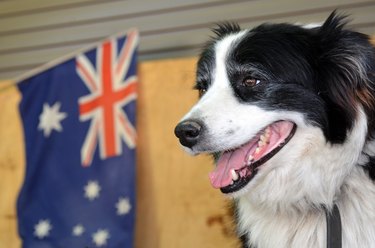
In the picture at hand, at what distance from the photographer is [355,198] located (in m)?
1.78

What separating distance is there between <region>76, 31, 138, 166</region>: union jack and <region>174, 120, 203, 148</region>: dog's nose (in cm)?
144

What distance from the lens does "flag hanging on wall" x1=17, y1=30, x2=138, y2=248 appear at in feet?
10.4

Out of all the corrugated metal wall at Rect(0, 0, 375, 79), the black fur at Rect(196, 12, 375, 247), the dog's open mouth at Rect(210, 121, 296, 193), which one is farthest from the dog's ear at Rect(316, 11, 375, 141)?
the corrugated metal wall at Rect(0, 0, 375, 79)

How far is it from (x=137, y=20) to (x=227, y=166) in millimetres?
2048

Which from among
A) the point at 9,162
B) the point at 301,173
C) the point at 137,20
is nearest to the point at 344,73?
the point at 301,173

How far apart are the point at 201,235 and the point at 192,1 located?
154 cm

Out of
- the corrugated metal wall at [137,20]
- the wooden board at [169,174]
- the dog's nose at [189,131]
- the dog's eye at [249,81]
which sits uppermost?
→ the corrugated metal wall at [137,20]

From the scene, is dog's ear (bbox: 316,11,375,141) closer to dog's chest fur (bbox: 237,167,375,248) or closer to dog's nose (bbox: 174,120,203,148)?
dog's chest fur (bbox: 237,167,375,248)

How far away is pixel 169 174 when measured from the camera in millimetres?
3250

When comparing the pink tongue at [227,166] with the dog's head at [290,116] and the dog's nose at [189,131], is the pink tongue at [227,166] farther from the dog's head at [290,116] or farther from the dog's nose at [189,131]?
the dog's nose at [189,131]

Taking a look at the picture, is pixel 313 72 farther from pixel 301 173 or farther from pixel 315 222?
pixel 315 222

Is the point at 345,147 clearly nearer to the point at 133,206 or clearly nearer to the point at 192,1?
the point at 133,206

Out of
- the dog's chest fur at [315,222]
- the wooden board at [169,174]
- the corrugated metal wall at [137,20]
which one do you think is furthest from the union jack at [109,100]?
the dog's chest fur at [315,222]

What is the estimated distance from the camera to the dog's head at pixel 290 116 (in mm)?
1744
